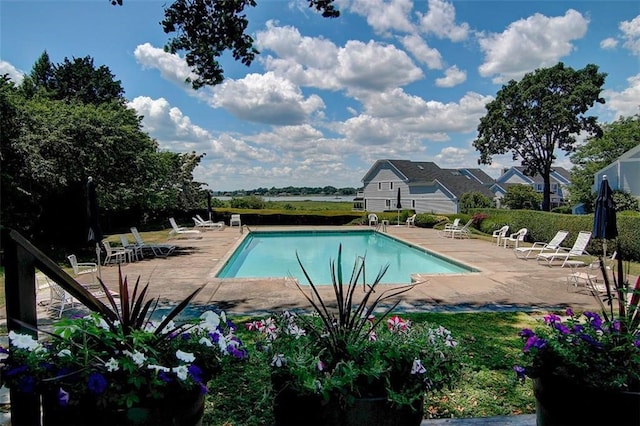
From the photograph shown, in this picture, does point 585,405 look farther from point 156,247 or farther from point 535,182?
point 535,182

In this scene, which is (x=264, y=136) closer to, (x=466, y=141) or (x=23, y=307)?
(x=466, y=141)

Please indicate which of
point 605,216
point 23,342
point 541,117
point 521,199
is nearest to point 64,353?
point 23,342

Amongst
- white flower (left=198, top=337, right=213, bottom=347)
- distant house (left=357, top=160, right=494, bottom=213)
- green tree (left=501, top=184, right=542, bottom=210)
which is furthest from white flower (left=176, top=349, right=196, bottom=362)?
distant house (left=357, top=160, right=494, bottom=213)

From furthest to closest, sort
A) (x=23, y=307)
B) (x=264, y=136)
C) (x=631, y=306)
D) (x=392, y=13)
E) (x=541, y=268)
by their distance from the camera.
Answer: (x=264, y=136)
(x=541, y=268)
(x=392, y=13)
(x=631, y=306)
(x=23, y=307)

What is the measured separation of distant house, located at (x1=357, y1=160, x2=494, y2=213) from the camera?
116ft

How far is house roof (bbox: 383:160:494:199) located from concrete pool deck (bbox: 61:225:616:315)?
23.8 meters

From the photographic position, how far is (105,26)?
724 centimetres

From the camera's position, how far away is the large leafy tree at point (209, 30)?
6.97 m

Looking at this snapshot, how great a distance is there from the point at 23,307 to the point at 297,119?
21242 millimetres

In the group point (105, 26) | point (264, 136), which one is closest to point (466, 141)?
point (264, 136)

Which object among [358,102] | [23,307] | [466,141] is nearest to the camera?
[23,307]

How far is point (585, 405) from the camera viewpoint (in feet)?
6.79

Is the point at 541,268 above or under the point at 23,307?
under

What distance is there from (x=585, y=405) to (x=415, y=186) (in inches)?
1394
